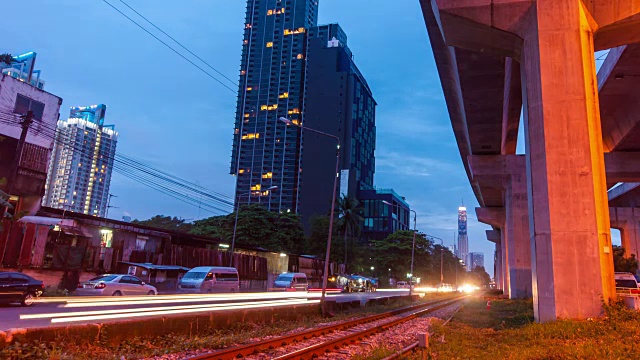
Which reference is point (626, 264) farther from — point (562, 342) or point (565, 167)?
point (562, 342)

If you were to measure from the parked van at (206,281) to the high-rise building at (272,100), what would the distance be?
390 ft

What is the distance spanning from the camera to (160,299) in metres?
19.4

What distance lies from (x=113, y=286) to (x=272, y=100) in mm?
152526

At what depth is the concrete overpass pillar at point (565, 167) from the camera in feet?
46.7

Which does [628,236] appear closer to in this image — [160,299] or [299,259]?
[299,259]

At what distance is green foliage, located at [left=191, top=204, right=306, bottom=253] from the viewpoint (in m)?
64.6

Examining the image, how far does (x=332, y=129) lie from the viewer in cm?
13812

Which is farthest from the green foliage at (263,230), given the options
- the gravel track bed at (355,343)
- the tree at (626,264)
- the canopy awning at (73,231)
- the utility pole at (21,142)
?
the gravel track bed at (355,343)

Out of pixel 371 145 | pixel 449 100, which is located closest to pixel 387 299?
pixel 449 100

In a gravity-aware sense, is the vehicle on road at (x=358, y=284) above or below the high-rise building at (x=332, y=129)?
below

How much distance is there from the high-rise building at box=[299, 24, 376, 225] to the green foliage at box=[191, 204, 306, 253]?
56.7 metres

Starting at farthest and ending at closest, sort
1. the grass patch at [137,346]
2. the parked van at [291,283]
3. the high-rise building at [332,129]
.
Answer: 1. the high-rise building at [332,129]
2. the parked van at [291,283]
3. the grass patch at [137,346]

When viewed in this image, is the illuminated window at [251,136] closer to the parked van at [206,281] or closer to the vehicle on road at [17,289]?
the parked van at [206,281]

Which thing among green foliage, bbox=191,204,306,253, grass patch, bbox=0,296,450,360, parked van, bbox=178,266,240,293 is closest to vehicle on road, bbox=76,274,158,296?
parked van, bbox=178,266,240,293
